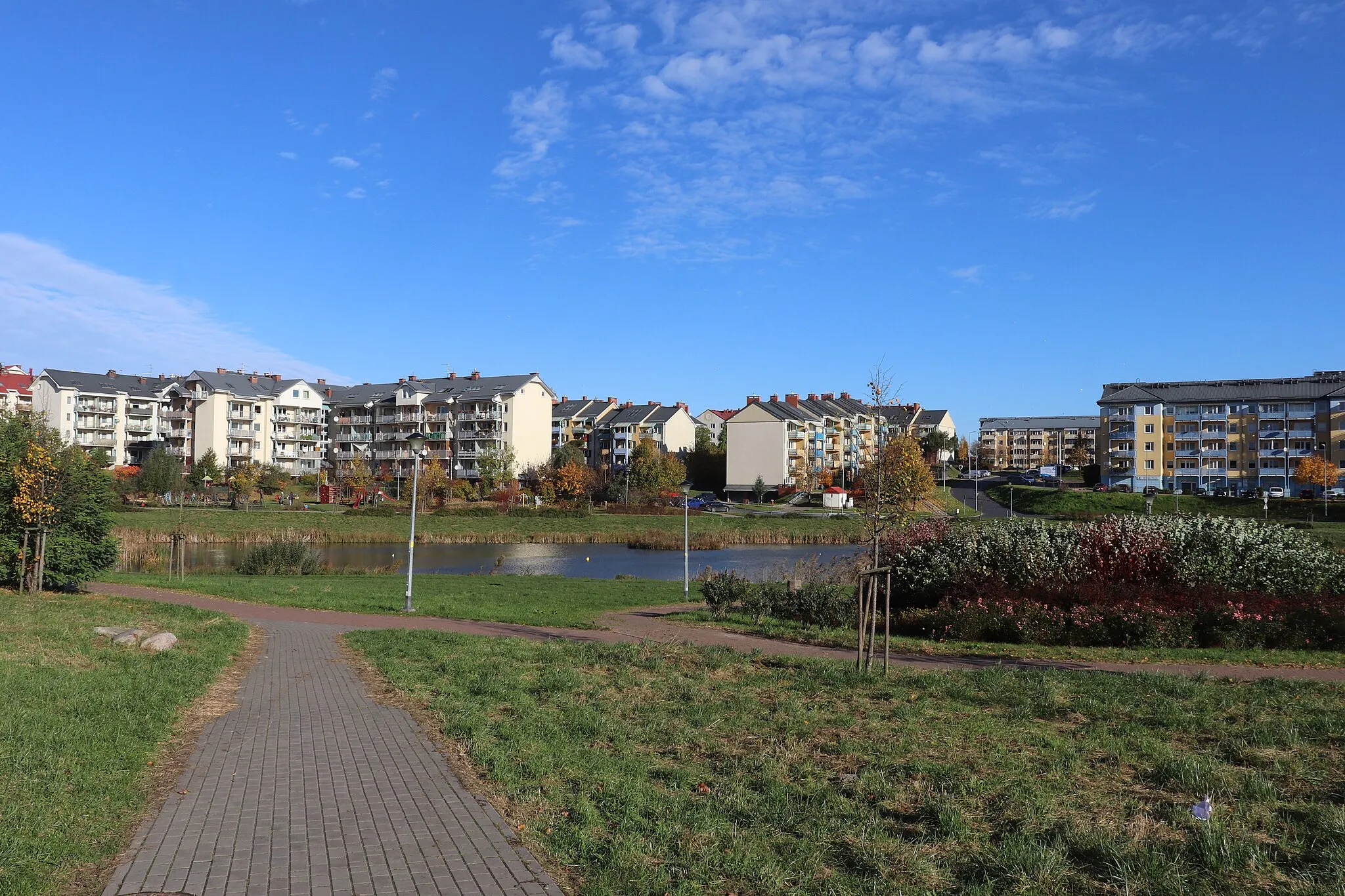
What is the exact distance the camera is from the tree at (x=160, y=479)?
7088 cm

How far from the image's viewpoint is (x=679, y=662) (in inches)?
485

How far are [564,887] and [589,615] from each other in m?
14.7

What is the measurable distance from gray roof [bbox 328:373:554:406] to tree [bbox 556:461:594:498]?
13.6 m

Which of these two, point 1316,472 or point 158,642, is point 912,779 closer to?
point 158,642

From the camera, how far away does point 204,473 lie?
8331cm

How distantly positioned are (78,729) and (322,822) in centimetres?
328

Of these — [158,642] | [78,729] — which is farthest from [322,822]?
[158,642]

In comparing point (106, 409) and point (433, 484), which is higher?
point (106, 409)

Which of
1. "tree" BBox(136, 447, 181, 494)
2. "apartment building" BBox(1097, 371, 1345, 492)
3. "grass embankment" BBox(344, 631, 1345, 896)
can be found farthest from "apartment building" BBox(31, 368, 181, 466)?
"grass embankment" BBox(344, 631, 1345, 896)

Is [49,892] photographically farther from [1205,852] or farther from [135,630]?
[135,630]

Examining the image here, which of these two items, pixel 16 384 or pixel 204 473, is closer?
pixel 204 473

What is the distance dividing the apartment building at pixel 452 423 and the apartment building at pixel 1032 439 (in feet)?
322

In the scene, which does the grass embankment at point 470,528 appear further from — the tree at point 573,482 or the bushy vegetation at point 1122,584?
the bushy vegetation at point 1122,584

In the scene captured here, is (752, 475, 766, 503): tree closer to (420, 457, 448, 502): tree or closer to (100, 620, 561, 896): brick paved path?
(420, 457, 448, 502): tree
